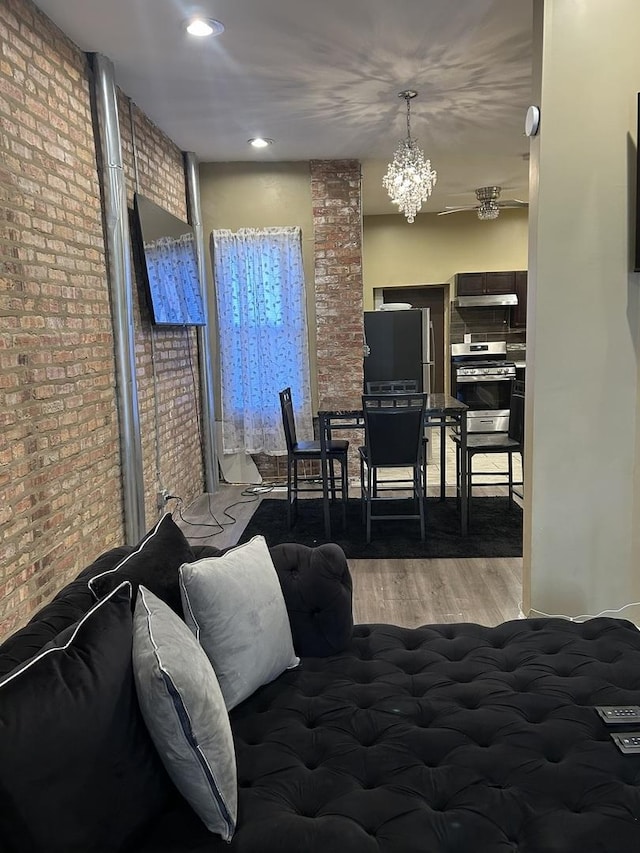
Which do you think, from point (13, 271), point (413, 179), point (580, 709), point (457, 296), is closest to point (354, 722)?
point (580, 709)

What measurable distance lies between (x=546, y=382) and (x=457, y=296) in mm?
5658

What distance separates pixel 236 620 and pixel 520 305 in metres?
7.31

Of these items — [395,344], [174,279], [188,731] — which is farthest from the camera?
[395,344]

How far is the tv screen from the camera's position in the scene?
13.4 ft

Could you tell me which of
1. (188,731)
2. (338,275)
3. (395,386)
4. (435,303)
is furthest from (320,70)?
(435,303)

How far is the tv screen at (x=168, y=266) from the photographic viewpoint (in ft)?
13.4

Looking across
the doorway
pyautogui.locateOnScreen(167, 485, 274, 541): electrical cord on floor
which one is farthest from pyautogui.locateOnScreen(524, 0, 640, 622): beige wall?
the doorway

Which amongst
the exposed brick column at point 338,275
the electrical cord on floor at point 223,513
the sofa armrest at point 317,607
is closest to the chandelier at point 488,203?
the exposed brick column at point 338,275

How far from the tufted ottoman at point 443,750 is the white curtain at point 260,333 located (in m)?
4.02

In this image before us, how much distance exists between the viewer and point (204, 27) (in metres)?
3.10

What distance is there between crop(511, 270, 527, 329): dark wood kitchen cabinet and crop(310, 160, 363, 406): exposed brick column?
3087 mm

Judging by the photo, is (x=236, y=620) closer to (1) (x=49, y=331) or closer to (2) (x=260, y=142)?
(1) (x=49, y=331)

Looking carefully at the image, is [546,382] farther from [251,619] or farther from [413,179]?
[413,179]

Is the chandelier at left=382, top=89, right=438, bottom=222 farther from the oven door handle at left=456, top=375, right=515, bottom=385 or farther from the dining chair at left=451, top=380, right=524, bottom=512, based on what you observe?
the oven door handle at left=456, top=375, right=515, bottom=385
